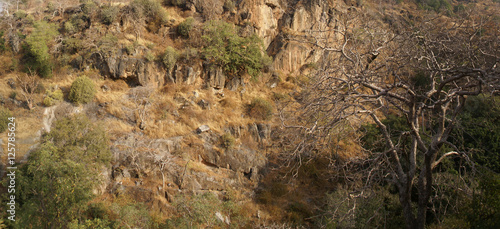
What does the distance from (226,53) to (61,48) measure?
11186 mm

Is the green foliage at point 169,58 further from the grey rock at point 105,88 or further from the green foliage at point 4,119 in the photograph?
the green foliage at point 4,119

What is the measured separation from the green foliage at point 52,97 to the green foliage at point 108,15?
24.0 feet

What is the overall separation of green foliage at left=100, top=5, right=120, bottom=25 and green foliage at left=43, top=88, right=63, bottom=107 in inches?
288

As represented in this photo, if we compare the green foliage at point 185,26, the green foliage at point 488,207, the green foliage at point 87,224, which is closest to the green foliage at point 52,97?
the green foliage at point 87,224

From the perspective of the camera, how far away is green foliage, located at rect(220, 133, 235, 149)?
633 inches

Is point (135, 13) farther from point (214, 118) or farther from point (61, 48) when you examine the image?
point (214, 118)

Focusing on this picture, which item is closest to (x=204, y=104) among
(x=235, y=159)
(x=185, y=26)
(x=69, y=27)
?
(x=235, y=159)

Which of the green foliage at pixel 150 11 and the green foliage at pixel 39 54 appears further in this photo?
the green foliage at pixel 150 11

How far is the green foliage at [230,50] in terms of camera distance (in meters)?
20.1

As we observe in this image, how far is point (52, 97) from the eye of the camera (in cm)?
→ 1528

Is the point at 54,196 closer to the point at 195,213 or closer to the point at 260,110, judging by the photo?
the point at 195,213

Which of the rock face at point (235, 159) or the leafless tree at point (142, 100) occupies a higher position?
the leafless tree at point (142, 100)

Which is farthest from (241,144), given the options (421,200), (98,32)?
(98,32)

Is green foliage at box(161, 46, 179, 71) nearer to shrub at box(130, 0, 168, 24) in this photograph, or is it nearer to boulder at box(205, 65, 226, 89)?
boulder at box(205, 65, 226, 89)
